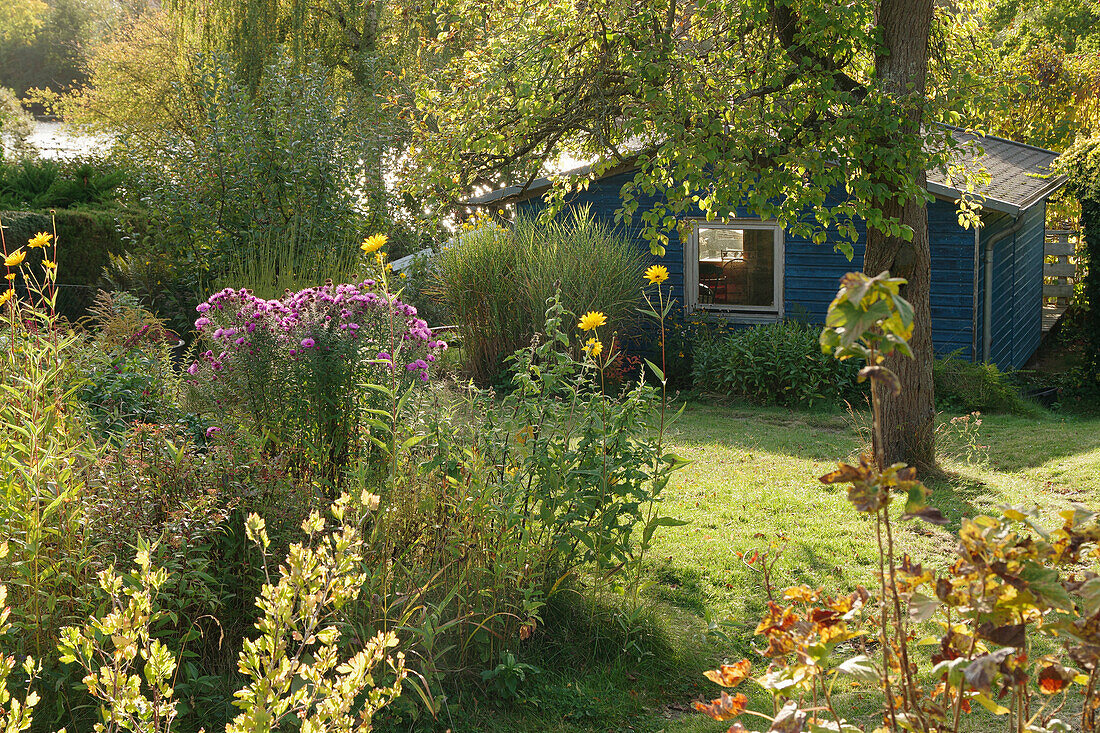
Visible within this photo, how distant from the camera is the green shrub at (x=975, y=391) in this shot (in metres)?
9.58

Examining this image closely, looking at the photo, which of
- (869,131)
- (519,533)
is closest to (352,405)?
(519,533)

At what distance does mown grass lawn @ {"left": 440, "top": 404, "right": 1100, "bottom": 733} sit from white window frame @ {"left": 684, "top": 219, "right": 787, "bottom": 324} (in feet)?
6.80

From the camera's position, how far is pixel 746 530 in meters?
5.40

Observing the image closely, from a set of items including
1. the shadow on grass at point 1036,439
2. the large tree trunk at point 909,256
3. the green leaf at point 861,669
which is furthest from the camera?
the shadow on grass at point 1036,439

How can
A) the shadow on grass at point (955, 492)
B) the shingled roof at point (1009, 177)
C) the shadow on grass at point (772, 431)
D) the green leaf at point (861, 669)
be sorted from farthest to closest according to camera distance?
the shingled roof at point (1009, 177)
the shadow on grass at point (772, 431)
the shadow on grass at point (955, 492)
the green leaf at point (861, 669)

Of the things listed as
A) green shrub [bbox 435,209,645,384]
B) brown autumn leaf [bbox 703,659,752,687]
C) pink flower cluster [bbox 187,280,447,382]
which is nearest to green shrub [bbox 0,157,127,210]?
green shrub [bbox 435,209,645,384]

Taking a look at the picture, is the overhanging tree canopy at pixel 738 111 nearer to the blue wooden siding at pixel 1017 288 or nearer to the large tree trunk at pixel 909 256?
the large tree trunk at pixel 909 256

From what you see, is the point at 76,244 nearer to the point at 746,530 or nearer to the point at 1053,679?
the point at 746,530

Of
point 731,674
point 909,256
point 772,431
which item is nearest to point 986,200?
point 772,431

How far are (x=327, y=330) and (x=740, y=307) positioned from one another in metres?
8.84

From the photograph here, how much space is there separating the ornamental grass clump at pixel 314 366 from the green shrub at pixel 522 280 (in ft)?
20.6

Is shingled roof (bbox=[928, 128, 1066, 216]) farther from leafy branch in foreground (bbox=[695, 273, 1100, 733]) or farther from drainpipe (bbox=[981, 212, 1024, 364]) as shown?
leafy branch in foreground (bbox=[695, 273, 1100, 733])

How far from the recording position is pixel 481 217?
11.6 metres

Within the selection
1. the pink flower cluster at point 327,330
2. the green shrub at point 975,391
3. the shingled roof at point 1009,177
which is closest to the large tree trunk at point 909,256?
the shingled roof at point 1009,177
